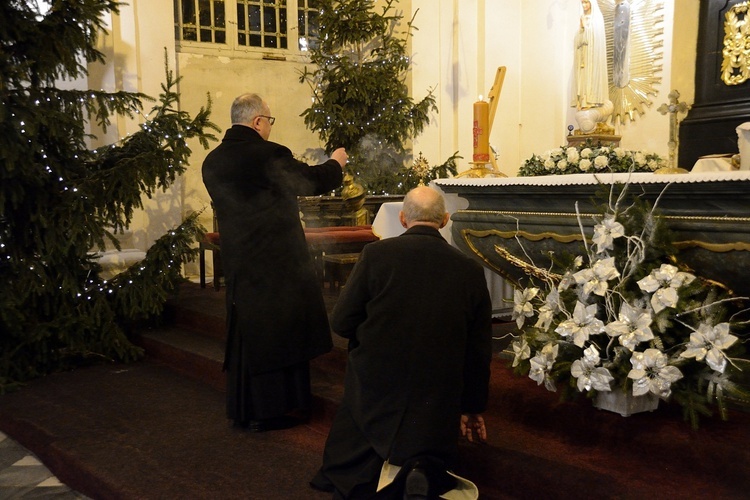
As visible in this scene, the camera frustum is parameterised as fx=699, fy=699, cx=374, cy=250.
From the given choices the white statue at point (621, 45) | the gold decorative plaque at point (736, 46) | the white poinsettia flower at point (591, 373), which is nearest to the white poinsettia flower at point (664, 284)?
the white poinsettia flower at point (591, 373)

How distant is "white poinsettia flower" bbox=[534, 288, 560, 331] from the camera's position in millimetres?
3248

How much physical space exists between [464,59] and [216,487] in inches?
273

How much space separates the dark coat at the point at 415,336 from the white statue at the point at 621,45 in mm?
5839

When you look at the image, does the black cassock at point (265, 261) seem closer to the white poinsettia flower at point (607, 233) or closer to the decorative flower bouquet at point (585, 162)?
the white poinsettia flower at point (607, 233)

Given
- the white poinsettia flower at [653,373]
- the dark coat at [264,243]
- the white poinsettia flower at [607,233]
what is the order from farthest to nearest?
the dark coat at [264,243] → the white poinsettia flower at [607,233] → the white poinsettia flower at [653,373]

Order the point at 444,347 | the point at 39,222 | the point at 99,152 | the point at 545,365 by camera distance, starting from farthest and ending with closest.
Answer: the point at 99,152
the point at 39,222
the point at 545,365
the point at 444,347

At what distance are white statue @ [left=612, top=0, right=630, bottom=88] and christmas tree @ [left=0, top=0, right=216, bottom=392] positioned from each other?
4698 millimetres

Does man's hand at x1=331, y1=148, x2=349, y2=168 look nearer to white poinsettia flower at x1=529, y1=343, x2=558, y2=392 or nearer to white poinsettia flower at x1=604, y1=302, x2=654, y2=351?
white poinsettia flower at x1=529, y1=343, x2=558, y2=392

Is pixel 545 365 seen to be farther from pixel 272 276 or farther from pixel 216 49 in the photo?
pixel 216 49

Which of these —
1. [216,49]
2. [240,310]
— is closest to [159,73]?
[216,49]

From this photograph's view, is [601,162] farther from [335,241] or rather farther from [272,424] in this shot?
[335,241]

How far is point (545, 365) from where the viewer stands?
318 centimetres

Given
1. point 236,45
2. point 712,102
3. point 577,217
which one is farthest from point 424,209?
point 236,45

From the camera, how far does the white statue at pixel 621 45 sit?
762 centimetres
